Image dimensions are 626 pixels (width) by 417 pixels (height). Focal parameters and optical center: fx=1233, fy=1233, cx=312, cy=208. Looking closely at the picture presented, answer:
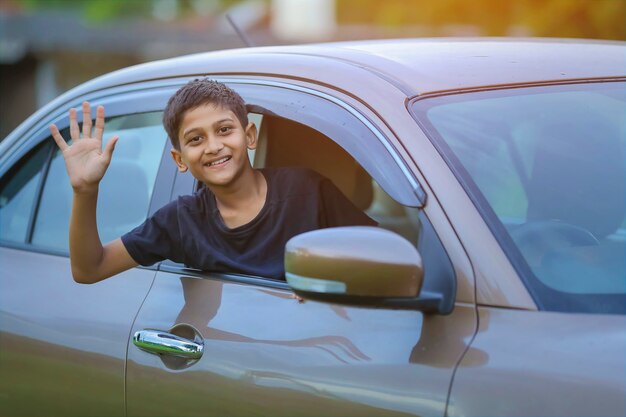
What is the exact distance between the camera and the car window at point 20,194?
158 inches

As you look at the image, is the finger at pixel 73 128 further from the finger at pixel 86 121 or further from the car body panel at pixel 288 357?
the car body panel at pixel 288 357

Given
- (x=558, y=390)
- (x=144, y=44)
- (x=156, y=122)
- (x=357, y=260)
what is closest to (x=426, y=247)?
(x=357, y=260)

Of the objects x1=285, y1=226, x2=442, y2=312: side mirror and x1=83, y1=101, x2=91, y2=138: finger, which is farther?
x1=83, y1=101, x2=91, y2=138: finger

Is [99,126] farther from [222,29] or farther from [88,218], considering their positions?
[222,29]

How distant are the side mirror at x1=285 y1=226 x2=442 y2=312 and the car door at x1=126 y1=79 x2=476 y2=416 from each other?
0.11 m

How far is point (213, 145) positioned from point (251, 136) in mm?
182

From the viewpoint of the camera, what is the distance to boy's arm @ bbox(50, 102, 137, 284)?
3.18m

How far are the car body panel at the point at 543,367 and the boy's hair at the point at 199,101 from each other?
43.2 inches

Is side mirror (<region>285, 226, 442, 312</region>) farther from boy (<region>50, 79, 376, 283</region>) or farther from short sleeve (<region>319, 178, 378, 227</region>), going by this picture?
short sleeve (<region>319, 178, 378, 227</region>)

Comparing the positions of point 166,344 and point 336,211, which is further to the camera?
point 336,211

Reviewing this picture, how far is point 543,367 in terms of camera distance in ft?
7.63

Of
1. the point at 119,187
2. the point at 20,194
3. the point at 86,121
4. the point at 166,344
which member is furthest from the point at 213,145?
the point at 20,194

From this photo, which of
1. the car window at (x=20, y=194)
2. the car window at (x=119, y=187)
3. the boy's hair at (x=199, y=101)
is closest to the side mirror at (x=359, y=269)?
the boy's hair at (x=199, y=101)

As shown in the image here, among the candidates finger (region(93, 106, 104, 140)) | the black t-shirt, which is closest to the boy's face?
the black t-shirt
